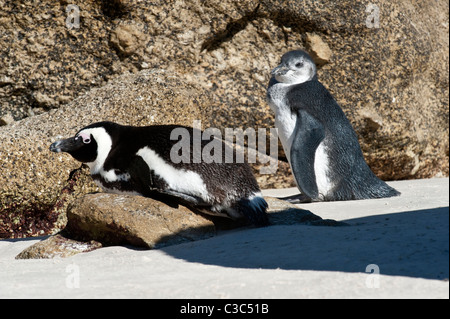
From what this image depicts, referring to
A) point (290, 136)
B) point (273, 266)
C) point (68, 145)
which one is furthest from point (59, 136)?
point (273, 266)

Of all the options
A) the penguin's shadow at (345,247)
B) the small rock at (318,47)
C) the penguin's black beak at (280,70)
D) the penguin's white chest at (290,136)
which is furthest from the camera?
the small rock at (318,47)

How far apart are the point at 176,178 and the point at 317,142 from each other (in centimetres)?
174

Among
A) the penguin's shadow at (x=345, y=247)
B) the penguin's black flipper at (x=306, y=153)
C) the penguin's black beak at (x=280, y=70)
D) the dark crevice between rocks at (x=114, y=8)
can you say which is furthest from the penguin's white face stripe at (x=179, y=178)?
the dark crevice between rocks at (x=114, y=8)

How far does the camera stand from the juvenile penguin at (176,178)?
12.1 ft

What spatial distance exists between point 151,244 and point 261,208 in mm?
692

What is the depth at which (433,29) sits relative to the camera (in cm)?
763

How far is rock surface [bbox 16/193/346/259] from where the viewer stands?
3.50 meters

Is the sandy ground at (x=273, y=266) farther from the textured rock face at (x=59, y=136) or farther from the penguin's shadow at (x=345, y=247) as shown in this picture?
the textured rock face at (x=59, y=136)

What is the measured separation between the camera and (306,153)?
16.6ft

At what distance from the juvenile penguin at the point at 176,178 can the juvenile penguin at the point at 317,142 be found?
1324 millimetres

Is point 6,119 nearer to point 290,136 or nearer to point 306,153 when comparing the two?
point 290,136

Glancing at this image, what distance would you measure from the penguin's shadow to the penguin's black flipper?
4.63 ft

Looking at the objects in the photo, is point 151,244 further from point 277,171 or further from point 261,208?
point 277,171
